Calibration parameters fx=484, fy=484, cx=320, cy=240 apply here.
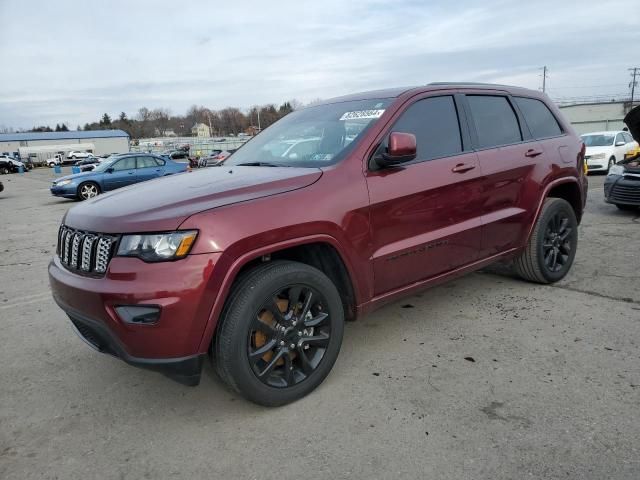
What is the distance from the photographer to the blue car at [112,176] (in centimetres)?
1573

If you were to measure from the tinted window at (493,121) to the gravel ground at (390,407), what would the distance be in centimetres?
143

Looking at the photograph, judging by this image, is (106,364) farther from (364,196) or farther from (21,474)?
(364,196)

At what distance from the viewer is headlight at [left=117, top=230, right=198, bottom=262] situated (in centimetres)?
238

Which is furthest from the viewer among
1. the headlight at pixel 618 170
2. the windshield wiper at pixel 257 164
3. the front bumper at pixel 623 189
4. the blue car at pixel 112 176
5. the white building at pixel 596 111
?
the white building at pixel 596 111

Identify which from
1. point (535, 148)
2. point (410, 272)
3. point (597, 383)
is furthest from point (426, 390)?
point (535, 148)

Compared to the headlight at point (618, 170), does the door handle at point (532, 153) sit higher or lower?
higher

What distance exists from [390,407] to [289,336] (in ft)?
2.31

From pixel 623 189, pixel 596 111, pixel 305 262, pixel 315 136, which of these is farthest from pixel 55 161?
pixel 596 111

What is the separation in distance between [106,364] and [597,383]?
10.7 feet

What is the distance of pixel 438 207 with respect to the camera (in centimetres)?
342

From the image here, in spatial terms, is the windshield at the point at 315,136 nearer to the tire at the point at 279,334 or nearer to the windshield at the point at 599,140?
the tire at the point at 279,334

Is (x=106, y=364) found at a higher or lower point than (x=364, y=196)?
lower

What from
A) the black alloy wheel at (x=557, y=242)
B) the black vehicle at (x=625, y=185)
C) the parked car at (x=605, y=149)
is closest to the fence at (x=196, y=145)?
the parked car at (x=605, y=149)

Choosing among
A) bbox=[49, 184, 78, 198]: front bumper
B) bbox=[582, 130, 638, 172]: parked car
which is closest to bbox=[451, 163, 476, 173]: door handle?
bbox=[582, 130, 638, 172]: parked car
